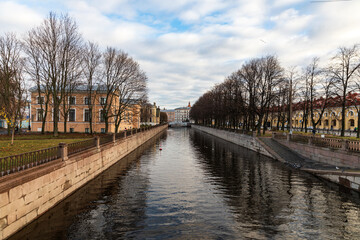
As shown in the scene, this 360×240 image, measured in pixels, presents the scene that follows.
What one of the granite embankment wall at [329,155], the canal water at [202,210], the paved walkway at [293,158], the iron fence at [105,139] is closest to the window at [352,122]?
the paved walkway at [293,158]

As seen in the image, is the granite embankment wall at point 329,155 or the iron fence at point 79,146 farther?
the granite embankment wall at point 329,155

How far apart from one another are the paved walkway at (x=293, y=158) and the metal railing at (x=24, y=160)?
19867 millimetres

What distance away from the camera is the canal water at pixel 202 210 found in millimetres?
8508

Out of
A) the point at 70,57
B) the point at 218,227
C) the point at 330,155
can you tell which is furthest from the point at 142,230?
the point at 70,57

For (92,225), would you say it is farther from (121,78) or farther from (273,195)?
(121,78)

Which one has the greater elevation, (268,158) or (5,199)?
(5,199)

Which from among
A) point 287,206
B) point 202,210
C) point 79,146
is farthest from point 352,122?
point 79,146

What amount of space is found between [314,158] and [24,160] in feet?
79.3

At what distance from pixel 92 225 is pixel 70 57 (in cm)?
2904

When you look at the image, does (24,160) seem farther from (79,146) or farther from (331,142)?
(331,142)

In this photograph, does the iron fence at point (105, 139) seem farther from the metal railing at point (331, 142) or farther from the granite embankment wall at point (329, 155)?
the metal railing at point (331, 142)

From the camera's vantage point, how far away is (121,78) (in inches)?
1598

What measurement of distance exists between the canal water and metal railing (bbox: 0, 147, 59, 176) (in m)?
2.34

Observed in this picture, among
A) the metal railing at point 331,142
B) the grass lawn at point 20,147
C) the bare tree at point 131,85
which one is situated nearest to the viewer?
the grass lawn at point 20,147
